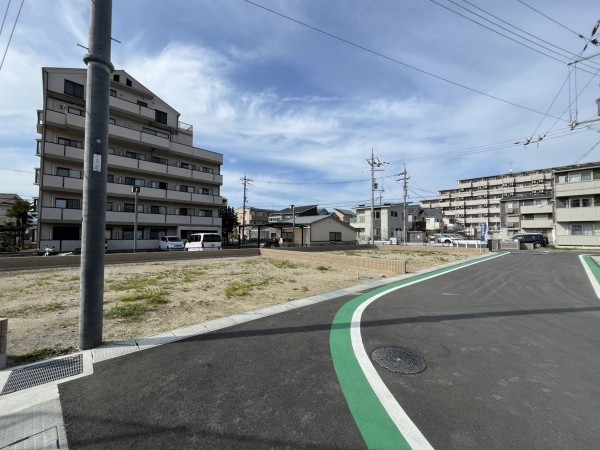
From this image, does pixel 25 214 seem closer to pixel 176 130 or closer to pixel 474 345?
pixel 176 130

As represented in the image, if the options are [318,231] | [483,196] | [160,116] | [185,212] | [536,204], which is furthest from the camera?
[483,196]

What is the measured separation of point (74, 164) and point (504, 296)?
29.5m

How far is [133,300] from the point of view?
22.1 ft

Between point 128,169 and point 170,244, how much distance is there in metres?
7.99

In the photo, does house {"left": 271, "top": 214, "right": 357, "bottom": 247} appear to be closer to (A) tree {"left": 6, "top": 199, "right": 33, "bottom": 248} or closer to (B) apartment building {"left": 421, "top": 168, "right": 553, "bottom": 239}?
(A) tree {"left": 6, "top": 199, "right": 33, "bottom": 248}

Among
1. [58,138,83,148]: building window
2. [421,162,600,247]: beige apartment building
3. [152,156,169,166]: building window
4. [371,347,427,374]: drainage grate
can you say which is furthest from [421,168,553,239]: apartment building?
[58,138,83,148]: building window

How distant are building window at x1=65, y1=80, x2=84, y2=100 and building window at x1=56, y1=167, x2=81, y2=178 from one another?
613 cm

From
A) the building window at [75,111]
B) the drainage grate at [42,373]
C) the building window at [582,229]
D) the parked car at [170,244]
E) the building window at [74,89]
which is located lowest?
the drainage grate at [42,373]

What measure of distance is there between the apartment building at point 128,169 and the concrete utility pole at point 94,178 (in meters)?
19.5

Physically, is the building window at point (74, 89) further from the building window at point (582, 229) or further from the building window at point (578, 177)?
the building window at point (582, 229)

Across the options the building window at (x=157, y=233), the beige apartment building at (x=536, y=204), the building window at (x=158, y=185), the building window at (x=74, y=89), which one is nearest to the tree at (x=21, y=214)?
the building window at (x=157, y=233)

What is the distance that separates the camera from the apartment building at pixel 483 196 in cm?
5834

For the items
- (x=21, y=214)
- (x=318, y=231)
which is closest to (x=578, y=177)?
(x=318, y=231)

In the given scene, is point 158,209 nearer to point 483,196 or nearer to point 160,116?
point 160,116
